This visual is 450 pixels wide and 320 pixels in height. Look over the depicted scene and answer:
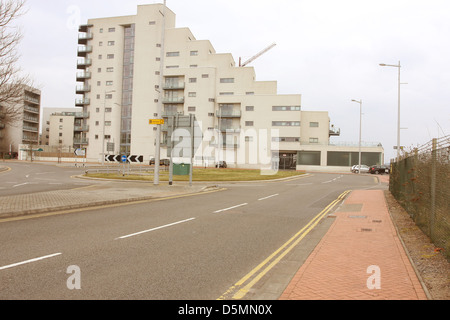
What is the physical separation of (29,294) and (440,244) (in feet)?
23.5

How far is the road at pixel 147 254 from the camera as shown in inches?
181

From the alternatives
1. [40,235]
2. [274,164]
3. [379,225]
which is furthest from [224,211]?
[274,164]

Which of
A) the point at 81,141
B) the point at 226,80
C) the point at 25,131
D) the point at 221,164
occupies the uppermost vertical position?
the point at 226,80

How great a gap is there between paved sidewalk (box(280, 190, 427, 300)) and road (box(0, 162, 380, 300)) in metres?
0.35

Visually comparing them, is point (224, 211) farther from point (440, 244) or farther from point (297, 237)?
point (440, 244)

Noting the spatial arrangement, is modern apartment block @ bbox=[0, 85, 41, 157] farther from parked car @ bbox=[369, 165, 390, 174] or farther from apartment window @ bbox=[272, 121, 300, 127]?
parked car @ bbox=[369, 165, 390, 174]

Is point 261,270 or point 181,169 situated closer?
point 261,270

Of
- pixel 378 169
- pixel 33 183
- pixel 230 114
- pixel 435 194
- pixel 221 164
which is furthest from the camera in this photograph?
pixel 230 114

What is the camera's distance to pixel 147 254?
6.34 m

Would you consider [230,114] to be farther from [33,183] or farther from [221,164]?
[33,183]

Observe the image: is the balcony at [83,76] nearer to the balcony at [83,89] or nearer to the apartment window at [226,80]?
the balcony at [83,89]

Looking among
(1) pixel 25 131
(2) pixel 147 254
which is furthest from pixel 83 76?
(2) pixel 147 254

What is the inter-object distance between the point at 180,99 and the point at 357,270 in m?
68.0

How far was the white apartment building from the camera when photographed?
2596 inches
